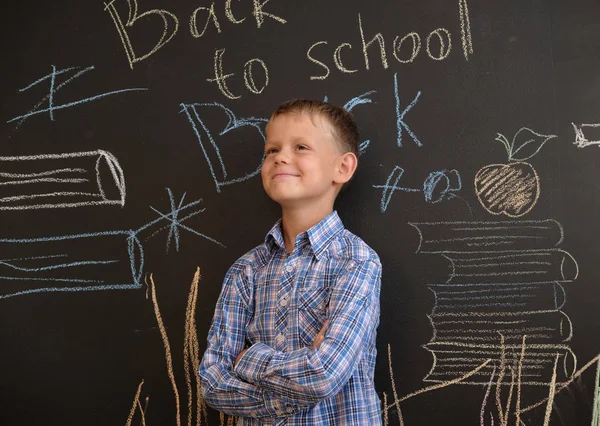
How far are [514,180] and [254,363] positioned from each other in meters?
0.85

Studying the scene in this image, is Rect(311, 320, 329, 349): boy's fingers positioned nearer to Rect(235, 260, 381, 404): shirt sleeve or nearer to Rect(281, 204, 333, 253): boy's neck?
Rect(235, 260, 381, 404): shirt sleeve

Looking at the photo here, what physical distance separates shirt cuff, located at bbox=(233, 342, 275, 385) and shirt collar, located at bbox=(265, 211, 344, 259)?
10.7 inches

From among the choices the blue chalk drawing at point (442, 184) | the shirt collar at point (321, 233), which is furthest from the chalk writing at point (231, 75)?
the blue chalk drawing at point (442, 184)

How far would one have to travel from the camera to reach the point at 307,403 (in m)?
1.30

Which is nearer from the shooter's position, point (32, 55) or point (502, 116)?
point (502, 116)

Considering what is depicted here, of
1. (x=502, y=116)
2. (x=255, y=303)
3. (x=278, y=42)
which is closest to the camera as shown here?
(x=255, y=303)

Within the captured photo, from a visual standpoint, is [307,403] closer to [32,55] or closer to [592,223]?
[592,223]

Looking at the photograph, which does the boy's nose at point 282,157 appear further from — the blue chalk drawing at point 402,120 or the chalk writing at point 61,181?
the chalk writing at point 61,181

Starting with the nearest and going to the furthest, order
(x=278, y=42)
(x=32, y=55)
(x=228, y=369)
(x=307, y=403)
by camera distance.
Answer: (x=307, y=403)
(x=228, y=369)
(x=278, y=42)
(x=32, y=55)

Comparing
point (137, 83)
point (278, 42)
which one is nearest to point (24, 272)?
point (137, 83)

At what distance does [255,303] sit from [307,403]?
0.33 m

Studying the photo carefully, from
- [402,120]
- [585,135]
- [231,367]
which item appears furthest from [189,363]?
[585,135]

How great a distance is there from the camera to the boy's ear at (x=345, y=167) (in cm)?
158

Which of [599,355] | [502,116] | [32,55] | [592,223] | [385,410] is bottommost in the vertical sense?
[385,410]
